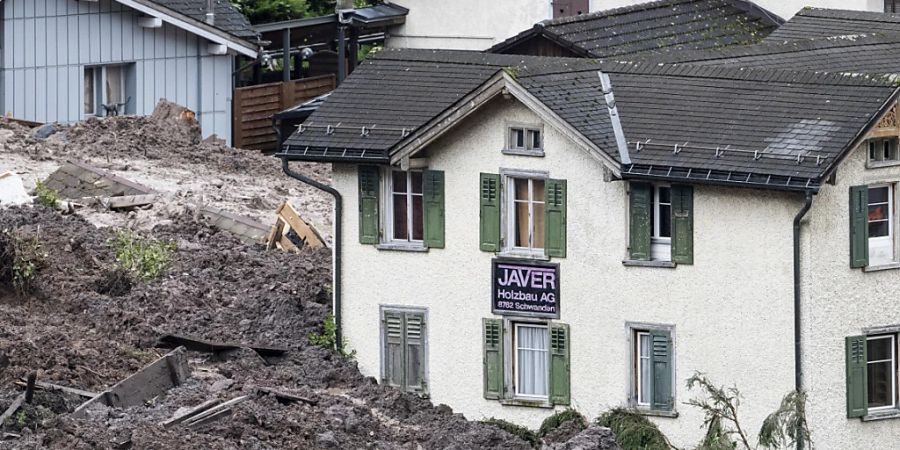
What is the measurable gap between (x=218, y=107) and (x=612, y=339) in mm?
18446

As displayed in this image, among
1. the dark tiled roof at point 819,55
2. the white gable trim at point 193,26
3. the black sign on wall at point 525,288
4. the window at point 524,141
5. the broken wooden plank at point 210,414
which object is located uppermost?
the white gable trim at point 193,26

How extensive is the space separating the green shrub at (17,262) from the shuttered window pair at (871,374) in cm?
1221

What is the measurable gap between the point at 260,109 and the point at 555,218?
1810 centimetres

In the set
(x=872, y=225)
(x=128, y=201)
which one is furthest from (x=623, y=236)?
(x=128, y=201)

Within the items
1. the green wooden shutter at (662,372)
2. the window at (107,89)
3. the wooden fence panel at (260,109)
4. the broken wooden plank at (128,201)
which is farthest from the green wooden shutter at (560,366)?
the wooden fence panel at (260,109)

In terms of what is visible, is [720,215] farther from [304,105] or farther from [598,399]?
[304,105]

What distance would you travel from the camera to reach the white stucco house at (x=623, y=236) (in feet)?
139

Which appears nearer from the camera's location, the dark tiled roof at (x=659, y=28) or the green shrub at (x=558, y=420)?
the green shrub at (x=558, y=420)

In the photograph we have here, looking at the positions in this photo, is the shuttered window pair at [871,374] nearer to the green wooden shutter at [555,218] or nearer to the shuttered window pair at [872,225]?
the shuttered window pair at [872,225]

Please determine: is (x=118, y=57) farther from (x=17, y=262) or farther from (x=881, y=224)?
(x=881, y=224)

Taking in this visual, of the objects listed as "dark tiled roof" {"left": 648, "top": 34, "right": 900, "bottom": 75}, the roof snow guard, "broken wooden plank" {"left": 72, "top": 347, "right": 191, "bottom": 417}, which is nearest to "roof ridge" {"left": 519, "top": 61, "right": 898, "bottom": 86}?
the roof snow guard

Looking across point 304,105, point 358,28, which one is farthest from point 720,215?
point 358,28

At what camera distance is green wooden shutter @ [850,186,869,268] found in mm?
42406

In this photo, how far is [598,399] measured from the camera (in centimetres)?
4372
